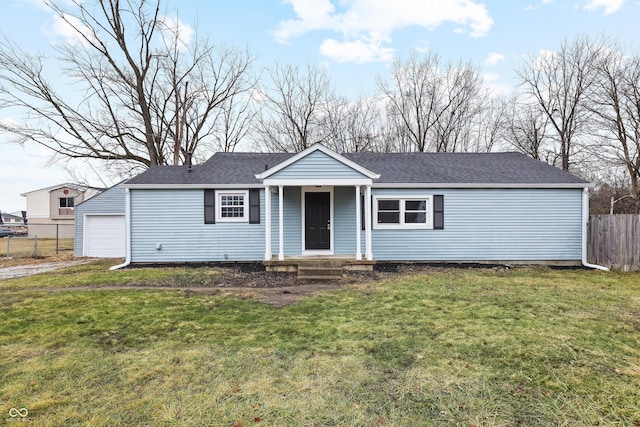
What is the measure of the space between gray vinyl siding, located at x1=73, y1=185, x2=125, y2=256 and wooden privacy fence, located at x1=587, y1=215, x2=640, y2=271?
18.1m

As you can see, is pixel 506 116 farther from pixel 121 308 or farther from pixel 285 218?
pixel 121 308

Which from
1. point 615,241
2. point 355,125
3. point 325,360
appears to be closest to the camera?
point 325,360

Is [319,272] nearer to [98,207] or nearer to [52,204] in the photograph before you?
[98,207]

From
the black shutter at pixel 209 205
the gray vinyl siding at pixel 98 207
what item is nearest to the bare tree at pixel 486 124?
the black shutter at pixel 209 205

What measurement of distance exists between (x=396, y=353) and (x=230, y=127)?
75.5 feet

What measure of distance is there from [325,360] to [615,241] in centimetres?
1079

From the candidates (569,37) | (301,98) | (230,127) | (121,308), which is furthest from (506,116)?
(121,308)

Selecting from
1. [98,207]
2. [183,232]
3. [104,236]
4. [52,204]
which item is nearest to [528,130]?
[183,232]

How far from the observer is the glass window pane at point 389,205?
11.2 meters

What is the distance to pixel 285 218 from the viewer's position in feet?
36.3

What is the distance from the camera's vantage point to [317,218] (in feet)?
36.4

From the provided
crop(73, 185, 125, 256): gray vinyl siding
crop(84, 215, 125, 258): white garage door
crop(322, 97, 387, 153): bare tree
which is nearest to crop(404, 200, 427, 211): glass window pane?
crop(73, 185, 125, 256): gray vinyl siding

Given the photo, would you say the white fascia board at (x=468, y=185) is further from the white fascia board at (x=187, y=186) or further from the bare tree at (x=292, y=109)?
the bare tree at (x=292, y=109)

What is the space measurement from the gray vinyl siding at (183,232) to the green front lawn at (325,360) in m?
4.53
